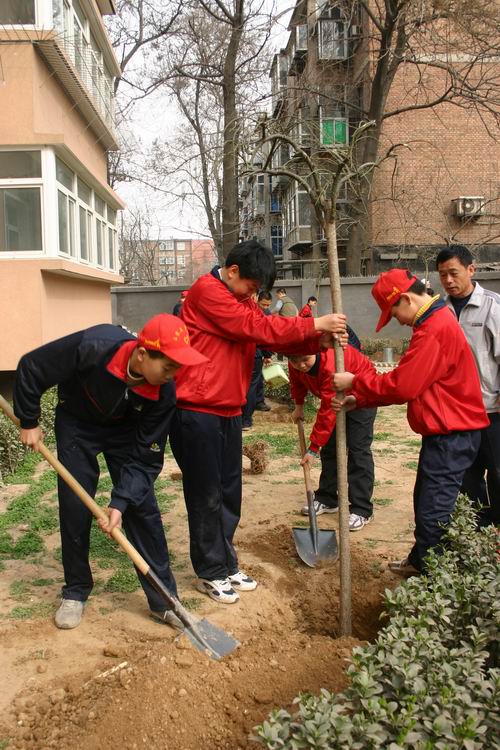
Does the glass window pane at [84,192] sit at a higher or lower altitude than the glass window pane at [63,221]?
higher

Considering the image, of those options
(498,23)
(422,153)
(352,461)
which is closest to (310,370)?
(352,461)

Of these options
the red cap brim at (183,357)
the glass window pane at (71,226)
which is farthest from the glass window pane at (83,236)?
the red cap brim at (183,357)

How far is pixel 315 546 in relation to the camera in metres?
4.38

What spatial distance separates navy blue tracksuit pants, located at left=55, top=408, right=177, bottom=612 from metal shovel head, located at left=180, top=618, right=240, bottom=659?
343mm

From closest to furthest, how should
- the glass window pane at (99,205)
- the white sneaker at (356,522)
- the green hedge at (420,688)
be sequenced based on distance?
1. the green hedge at (420,688)
2. the white sneaker at (356,522)
3. the glass window pane at (99,205)

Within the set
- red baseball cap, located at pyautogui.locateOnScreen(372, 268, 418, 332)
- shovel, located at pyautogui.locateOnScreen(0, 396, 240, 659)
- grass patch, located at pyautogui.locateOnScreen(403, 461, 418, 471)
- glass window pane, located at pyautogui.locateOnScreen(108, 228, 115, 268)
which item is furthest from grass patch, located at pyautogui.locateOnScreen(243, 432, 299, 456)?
glass window pane, located at pyautogui.locateOnScreen(108, 228, 115, 268)

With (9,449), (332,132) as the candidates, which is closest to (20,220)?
(9,449)

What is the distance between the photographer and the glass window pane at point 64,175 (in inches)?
371

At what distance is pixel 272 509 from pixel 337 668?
280 centimetres

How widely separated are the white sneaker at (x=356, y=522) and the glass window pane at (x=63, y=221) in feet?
21.2

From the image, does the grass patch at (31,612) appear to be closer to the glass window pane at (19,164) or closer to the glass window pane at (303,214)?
the glass window pane at (19,164)

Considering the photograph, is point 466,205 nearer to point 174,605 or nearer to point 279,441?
point 279,441

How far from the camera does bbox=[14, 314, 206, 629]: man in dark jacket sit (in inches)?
118

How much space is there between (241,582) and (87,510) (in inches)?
41.6
